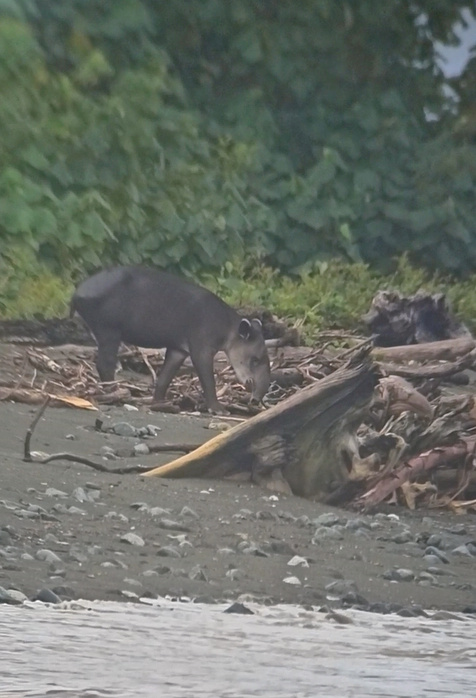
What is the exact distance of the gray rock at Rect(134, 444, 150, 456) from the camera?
3051 millimetres

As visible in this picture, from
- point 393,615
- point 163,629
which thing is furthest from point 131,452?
point 163,629

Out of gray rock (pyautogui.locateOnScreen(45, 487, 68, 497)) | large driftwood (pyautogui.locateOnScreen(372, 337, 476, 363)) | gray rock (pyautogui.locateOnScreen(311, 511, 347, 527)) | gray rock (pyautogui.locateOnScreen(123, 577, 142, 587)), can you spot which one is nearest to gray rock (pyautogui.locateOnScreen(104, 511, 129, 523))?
gray rock (pyautogui.locateOnScreen(45, 487, 68, 497))

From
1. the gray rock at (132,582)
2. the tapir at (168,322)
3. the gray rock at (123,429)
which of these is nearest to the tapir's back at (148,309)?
the tapir at (168,322)

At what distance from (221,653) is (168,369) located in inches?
105

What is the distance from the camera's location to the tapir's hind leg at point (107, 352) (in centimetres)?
410

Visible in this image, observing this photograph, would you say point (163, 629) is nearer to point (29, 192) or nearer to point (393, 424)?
point (393, 424)

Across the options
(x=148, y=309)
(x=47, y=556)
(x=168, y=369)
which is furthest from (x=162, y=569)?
(x=148, y=309)

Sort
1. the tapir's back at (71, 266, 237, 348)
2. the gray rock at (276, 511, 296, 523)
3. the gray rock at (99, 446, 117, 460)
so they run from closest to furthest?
the gray rock at (276, 511, 296, 523) < the gray rock at (99, 446, 117, 460) < the tapir's back at (71, 266, 237, 348)

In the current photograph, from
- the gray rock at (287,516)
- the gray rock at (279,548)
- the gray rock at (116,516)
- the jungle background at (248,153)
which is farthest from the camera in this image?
the jungle background at (248,153)

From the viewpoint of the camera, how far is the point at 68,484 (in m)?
2.60

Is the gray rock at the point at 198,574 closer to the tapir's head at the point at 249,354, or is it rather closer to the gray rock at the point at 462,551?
the gray rock at the point at 462,551

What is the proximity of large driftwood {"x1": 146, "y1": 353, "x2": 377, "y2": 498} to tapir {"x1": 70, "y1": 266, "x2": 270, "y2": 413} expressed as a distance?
4.37ft

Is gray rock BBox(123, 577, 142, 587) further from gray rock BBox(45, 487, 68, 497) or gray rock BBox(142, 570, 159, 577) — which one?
gray rock BBox(45, 487, 68, 497)

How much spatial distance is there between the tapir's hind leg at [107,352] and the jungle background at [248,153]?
143 millimetres
